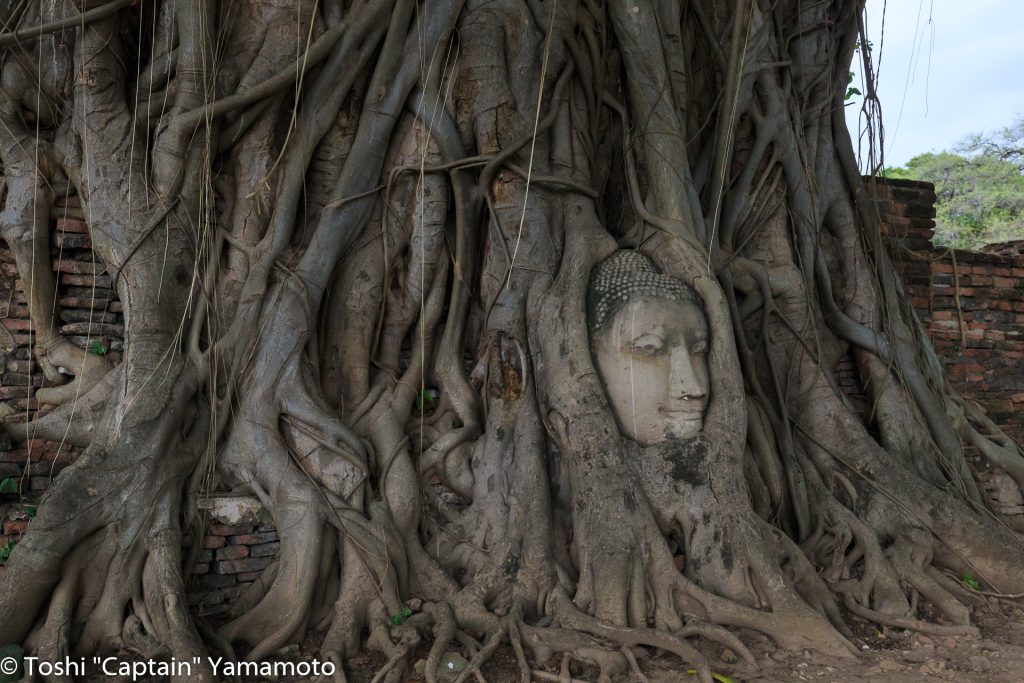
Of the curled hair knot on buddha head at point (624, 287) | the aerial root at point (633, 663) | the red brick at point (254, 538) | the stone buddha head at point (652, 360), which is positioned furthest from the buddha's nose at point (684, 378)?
the red brick at point (254, 538)

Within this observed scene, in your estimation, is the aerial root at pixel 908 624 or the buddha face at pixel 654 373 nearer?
the aerial root at pixel 908 624

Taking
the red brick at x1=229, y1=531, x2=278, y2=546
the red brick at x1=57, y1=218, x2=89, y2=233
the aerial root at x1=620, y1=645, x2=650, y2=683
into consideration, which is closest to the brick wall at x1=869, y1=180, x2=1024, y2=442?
the aerial root at x1=620, y1=645, x2=650, y2=683

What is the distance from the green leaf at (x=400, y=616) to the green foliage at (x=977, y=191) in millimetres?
12227

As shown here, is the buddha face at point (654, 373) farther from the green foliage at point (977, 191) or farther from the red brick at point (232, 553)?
the green foliage at point (977, 191)

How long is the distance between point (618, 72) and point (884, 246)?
1936 mm

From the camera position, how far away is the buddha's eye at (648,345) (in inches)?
126

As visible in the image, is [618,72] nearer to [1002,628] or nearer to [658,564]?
[658,564]

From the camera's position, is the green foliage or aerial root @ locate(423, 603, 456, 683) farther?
the green foliage

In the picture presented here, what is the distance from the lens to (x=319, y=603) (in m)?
3.02

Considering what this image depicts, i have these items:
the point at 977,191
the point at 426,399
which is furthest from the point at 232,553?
the point at 977,191

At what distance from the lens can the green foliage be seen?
43.1 ft

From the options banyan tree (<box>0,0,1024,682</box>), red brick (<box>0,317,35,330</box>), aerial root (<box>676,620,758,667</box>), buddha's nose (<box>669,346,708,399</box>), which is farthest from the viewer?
red brick (<box>0,317,35,330</box>)

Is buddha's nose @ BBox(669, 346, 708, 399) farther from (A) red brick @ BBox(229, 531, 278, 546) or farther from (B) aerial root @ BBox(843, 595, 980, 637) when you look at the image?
(A) red brick @ BBox(229, 531, 278, 546)

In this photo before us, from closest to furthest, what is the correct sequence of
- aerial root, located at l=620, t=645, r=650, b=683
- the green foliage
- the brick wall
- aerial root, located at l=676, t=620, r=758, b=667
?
aerial root, located at l=620, t=645, r=650, b=683, aerial root, located at l=676, t=620, r=758, b=667, the brick wall, the green foliage
